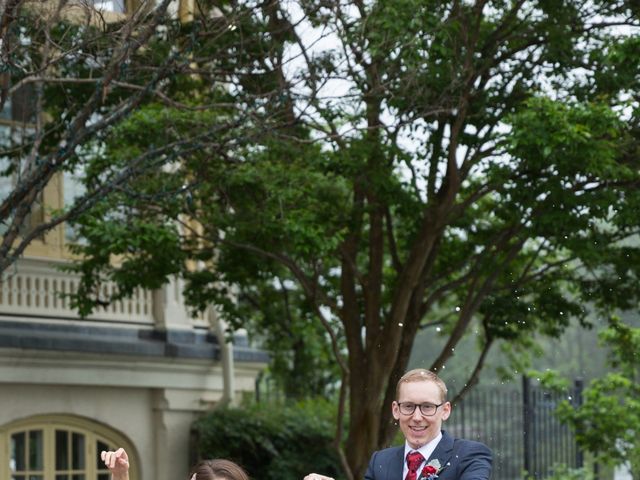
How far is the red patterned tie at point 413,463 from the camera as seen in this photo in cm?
632

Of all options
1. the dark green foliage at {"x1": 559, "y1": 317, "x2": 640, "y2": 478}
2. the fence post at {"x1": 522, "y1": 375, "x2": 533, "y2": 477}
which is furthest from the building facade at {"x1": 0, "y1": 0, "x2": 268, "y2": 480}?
the dark green foliage at {"x1": 559, "y1": 317, "x2": 640, "y2": 478}

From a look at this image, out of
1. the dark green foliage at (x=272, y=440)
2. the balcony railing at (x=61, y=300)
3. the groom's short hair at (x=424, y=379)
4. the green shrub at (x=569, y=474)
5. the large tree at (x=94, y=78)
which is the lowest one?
the green shrub at (x=569, y=474)

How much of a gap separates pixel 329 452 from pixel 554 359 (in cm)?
4212

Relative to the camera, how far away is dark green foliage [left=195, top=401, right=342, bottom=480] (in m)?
20.3

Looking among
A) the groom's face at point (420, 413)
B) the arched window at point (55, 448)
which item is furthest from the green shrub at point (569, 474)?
the groom's face at point (420, 413)

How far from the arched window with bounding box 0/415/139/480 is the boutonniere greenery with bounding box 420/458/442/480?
12.7 m

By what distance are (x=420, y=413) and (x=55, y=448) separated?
13.4m

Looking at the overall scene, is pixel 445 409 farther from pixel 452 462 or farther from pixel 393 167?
pixel 393 167

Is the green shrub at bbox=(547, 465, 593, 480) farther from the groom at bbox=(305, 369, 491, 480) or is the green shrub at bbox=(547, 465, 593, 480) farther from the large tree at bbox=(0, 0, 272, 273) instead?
the groom at bbox=(305, 369, 491, 480)

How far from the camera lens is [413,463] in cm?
634

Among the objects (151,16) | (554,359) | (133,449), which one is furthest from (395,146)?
(554,359)

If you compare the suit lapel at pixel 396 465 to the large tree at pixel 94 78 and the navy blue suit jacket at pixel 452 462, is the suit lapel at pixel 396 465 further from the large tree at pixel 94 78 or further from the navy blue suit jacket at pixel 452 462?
the large tree at pixel 94 78

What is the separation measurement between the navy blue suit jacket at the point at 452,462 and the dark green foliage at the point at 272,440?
13.7m

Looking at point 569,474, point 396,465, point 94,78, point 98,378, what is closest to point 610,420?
point 569,474
